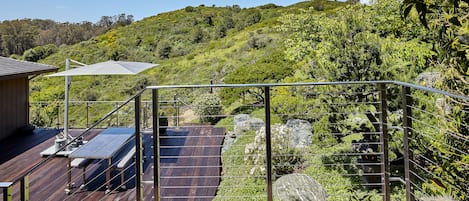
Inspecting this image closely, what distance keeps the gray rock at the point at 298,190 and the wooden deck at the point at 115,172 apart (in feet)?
2.57

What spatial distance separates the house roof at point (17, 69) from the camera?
5.84 m

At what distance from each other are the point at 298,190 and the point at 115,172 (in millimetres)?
2471

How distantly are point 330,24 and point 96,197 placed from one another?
12.7 ft

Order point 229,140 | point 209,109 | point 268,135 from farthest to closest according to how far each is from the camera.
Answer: point 209,109 < point 229,140 < point 268,135

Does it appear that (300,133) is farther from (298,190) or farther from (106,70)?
(106,70)

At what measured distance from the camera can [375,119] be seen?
14.7ft

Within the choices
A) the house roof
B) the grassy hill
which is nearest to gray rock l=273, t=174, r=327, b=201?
the house roof

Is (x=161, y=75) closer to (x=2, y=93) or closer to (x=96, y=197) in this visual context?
(x=2, y=93)

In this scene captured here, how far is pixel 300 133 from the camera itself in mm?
6598

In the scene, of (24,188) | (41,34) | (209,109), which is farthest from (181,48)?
(24,188)

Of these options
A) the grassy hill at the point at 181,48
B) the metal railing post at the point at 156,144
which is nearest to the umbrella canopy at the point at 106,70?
the metal railing post at the point at 156,144

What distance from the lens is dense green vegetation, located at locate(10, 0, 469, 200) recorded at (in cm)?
217

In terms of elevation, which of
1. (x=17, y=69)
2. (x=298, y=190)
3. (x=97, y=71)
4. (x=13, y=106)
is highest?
(x=17, y=69)

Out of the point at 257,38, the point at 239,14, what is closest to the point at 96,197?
the point at 257,38
